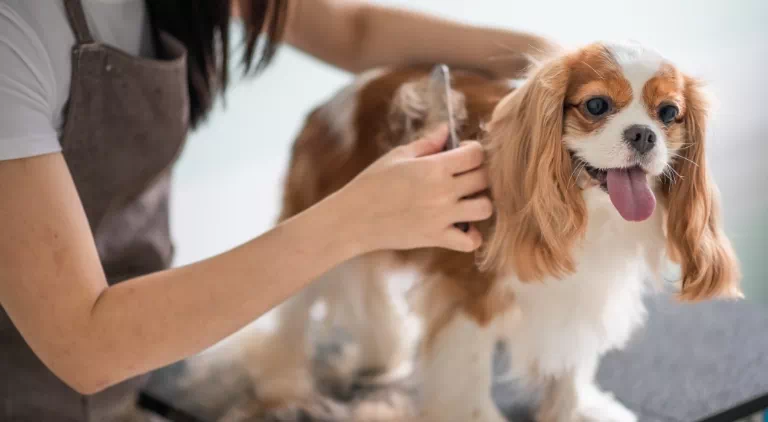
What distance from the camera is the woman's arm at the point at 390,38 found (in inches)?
38.7

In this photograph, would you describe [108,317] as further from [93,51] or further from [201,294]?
[93,51]

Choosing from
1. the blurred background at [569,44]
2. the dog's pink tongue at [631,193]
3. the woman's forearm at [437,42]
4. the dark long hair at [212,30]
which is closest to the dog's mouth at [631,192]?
the dog's pink tongue at [631,193]

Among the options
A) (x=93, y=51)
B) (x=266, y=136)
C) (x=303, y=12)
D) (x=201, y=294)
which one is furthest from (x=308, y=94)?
(x=201, y=294)

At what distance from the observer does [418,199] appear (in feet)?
2.48

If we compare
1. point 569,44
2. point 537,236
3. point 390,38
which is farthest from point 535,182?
point 390,38

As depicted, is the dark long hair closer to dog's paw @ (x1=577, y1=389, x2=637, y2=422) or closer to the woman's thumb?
the woman's thumb

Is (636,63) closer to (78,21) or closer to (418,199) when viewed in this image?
(418,199)

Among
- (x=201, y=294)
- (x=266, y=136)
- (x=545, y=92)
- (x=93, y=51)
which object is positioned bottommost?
(x=266, y=136)

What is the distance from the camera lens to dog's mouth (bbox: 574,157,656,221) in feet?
2.24

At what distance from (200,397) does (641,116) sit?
78cm

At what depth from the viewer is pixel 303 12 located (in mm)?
1141

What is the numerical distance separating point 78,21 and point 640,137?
1.94ft

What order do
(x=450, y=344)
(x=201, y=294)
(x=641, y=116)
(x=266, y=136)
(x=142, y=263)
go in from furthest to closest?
Result: (x=266, y=136), (x=142, y=263), (x=450, y=344), (x=201, y=294), (x=641, y=116)

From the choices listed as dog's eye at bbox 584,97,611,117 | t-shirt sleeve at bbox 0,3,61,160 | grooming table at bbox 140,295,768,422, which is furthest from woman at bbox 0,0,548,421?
grooming table at bbox 140,295,768,422
